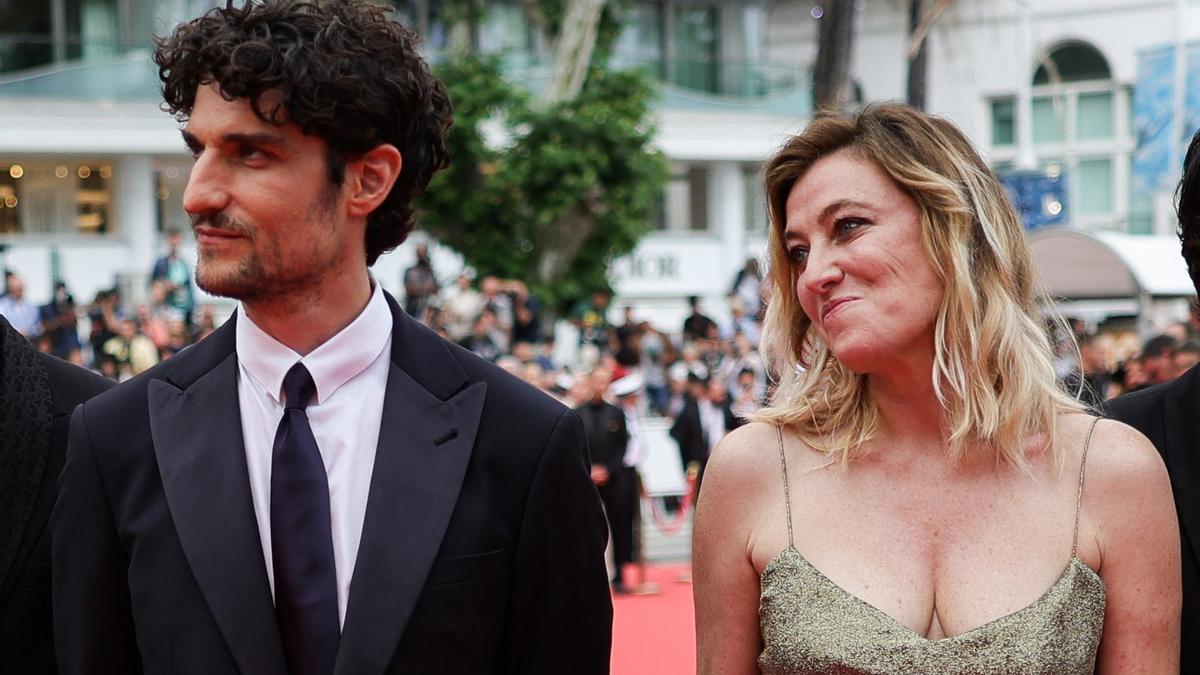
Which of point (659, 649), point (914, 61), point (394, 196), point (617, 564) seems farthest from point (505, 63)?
point (394, 196)

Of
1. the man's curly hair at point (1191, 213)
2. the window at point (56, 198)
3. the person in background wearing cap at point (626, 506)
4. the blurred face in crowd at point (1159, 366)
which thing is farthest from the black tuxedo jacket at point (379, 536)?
the window at point (56, 198)

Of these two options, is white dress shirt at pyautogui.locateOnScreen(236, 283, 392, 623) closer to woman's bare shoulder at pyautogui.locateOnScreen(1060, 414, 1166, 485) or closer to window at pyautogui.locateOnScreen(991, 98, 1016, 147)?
woman's bare shoulder at pyautogui.locateOnScreen(1060, 414, 1166, 485)

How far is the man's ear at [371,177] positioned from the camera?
2.92 meters

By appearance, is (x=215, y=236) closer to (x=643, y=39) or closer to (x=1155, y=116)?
(x=1155, y=116)

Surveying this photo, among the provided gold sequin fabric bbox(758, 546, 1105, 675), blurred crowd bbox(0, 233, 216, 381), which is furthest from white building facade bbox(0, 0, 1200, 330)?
gold sequin fabric bbox(758, 546, 1105, 675)

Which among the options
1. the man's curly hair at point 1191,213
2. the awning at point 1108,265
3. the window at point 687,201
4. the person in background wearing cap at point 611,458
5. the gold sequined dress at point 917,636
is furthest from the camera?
the window at point 687,201

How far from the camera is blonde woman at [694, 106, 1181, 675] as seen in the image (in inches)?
117

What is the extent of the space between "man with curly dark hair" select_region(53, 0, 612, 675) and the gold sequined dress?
0.34 meters

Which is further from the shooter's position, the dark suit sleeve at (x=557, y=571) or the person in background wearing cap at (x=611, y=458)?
the person in background wearing cap at (x=611, y=458)

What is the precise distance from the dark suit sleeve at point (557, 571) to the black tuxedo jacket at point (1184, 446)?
44.7 inches

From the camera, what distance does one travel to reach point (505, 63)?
83.4 feet

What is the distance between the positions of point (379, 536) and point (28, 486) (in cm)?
88

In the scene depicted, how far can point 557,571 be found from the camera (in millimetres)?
2852

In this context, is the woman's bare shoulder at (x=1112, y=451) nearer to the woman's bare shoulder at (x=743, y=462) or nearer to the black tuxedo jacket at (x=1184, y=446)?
the black tuxedo jacket at (x=1184, y=446)
